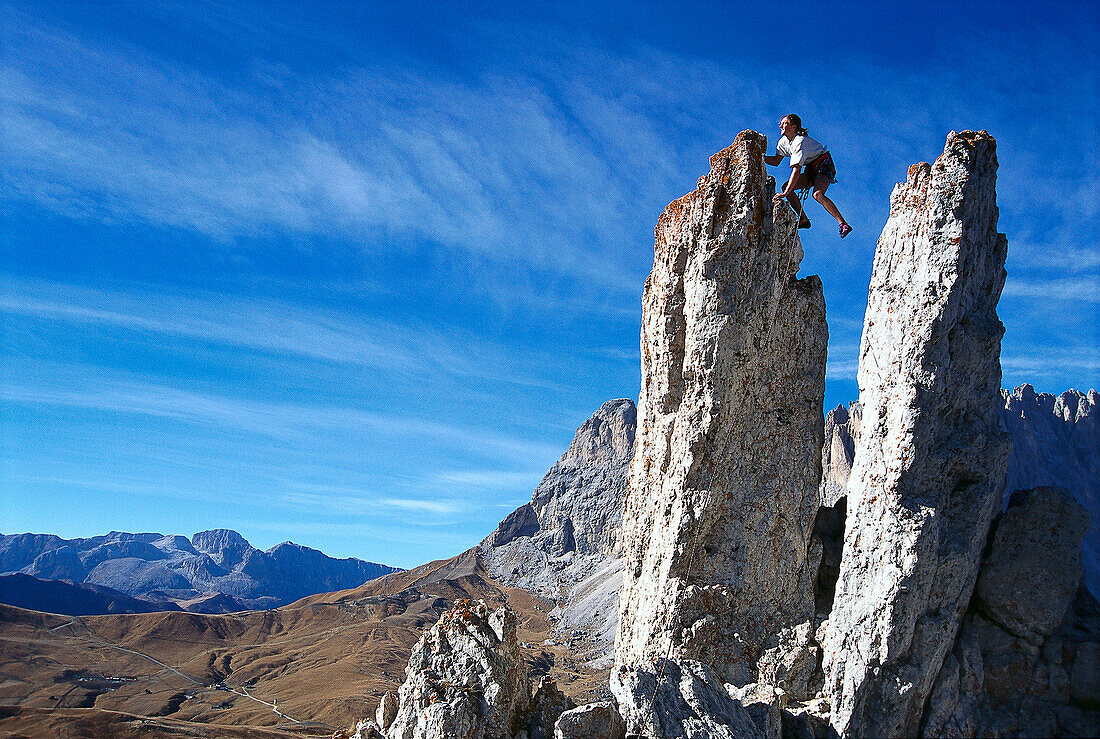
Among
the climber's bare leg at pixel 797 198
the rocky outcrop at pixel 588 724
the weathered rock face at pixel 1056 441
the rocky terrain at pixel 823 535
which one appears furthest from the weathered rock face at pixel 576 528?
the rocky outcrop at pixel 588 724

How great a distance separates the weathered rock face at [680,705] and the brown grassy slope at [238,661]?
47936 mm

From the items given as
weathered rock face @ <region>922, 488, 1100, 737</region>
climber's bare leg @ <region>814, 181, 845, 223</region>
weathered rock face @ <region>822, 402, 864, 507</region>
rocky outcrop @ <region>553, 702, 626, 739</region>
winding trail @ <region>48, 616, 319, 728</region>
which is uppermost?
weathered rock face @ <region>822, 402, 864, 507</region>

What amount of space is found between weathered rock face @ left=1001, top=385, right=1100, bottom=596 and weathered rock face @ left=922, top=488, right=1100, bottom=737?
103713 mm

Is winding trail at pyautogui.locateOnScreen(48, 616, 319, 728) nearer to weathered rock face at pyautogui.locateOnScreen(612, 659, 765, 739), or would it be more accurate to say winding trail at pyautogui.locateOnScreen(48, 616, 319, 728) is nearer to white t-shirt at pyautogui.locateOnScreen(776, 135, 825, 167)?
weathered rock face at pyautogui.locateOnScreen(612, 659, 765, 739)

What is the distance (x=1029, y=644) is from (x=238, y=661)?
91879 millimetres

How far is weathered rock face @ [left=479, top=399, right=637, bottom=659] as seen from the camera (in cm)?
13025

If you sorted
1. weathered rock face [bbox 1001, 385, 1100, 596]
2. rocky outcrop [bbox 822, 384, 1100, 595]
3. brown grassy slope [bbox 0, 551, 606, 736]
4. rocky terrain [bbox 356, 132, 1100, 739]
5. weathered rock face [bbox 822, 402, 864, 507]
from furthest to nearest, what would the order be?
weathered rock face [bbox 1001, 385, 1100, 596], rocky outcrop [bbox 822, 384, 1100, 595], weathered rock face [bbox 822, 402, 864, 507], brown grassy slope [bbox 0, 551, 606, 736], rocky terrain [bbox 356, 132, 1100, 739]

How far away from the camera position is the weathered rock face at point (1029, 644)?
12.6 metres

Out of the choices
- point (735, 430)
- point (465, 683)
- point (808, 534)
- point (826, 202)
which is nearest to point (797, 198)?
point (826, 202)

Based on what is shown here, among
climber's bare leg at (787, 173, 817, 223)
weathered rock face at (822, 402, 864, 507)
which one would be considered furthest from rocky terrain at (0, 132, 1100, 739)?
weathered rock face at (822, 402, 864, 507)

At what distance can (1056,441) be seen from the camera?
114812mm

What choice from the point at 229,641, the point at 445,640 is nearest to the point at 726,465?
the point at 445,640

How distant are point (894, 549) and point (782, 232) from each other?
7.09 metres

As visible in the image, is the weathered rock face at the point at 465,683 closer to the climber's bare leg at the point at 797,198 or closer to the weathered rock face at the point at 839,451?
the climber's bare leg at the point at 797,198
